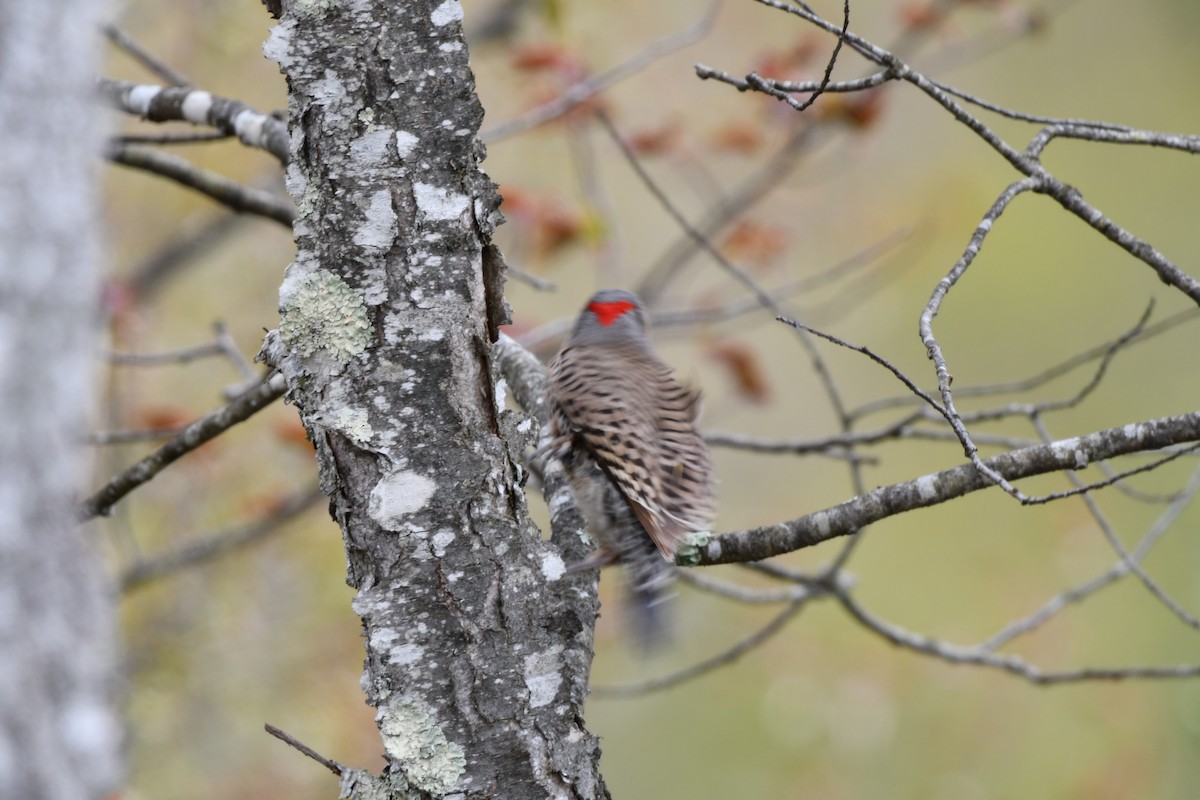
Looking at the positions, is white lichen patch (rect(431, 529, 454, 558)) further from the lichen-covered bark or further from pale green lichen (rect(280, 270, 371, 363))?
pale green lichen (rect(280, 270, 371, 363))

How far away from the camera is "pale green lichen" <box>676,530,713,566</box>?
6.45ft

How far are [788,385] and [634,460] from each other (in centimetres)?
675

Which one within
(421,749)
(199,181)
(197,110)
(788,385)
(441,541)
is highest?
(788,385)

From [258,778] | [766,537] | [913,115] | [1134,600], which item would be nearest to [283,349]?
[766,537]

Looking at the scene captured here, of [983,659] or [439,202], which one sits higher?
[439,202]

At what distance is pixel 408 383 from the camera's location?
166cm

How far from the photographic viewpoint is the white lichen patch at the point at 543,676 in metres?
1.68

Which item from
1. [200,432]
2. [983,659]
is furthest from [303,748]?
[983,659]

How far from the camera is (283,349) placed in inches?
67.7

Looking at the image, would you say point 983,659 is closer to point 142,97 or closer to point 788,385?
point 142,97

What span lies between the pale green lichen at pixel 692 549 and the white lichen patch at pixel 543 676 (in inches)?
14.2

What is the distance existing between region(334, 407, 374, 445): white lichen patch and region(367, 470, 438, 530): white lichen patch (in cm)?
7

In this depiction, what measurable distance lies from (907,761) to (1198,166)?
6.02m

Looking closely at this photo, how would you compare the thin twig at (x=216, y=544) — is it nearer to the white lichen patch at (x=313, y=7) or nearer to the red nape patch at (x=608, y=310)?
the red nape patch at (x=608, y=310)
